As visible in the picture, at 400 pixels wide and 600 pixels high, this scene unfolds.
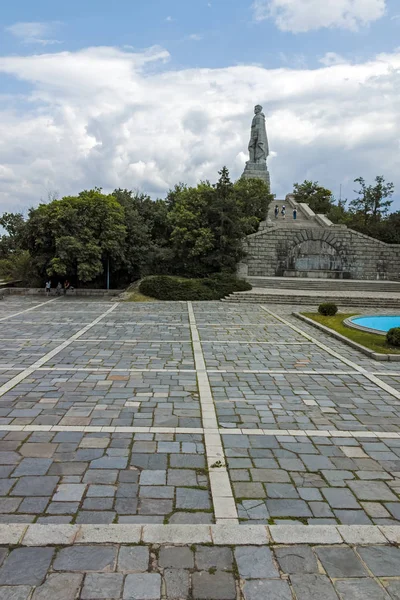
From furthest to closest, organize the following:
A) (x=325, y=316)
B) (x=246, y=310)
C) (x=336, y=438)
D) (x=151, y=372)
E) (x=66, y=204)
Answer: (x=66, y=204), (x=246, y=310), (x=325, y=316), (x=151, y=372), (x=336, y=438)

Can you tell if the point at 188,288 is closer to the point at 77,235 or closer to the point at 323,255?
the point at 77,235

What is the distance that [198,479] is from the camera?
3.95 m

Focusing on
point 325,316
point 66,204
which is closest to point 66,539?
point 325,316

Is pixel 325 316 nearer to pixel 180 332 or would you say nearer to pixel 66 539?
pixel 180 332


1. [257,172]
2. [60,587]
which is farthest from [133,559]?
[257,172]

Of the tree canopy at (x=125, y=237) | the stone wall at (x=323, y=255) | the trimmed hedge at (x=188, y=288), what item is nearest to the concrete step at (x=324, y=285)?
the tree canopy at (x=125, y=237)

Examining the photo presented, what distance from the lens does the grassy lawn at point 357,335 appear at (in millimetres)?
9688

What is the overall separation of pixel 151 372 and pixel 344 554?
5039mm

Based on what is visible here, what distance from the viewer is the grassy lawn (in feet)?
31.8

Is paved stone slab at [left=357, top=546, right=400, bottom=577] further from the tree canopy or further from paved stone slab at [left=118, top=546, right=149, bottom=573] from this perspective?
the tree canopy

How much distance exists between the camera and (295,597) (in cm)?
257

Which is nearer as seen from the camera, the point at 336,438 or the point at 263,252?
the point at 336,438

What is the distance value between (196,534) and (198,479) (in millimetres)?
806

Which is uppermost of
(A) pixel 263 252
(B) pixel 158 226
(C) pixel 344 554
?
(B) pixel 158 226
